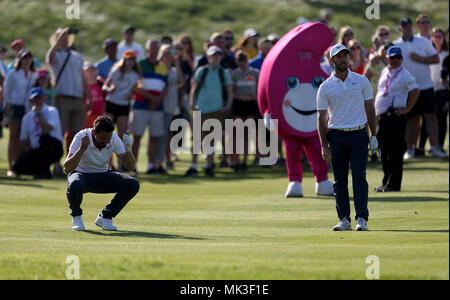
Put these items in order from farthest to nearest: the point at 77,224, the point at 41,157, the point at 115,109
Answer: the point at 115,109 → the point at 41,157 → the point at 77,224

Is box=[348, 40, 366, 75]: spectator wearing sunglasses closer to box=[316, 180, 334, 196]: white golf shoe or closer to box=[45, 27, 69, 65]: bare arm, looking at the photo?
box=[316, 180, 334, 196]: white golf shoe

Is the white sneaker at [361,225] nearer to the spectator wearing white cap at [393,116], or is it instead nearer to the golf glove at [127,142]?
the golf glove at [127,142]

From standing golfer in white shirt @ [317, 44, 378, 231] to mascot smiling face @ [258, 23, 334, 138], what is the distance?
13.9ft

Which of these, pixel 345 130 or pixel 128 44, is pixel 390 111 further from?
pixel 128 44

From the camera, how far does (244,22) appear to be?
55.2m

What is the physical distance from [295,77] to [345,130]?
4.68 m

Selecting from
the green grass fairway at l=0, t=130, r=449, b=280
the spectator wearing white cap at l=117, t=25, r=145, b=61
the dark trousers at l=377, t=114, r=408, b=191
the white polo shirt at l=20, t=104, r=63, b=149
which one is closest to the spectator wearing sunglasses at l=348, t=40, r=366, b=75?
the green grass fairway at l=0, t=130, r=449, b=280

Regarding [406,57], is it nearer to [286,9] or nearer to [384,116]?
[384,116]

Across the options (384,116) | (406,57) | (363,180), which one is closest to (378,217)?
(363,180)

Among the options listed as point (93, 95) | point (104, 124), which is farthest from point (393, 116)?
point (93, 95)

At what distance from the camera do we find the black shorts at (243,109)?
21578 millimetres

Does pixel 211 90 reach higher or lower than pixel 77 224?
higher

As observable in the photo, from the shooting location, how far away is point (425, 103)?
68.7ft
